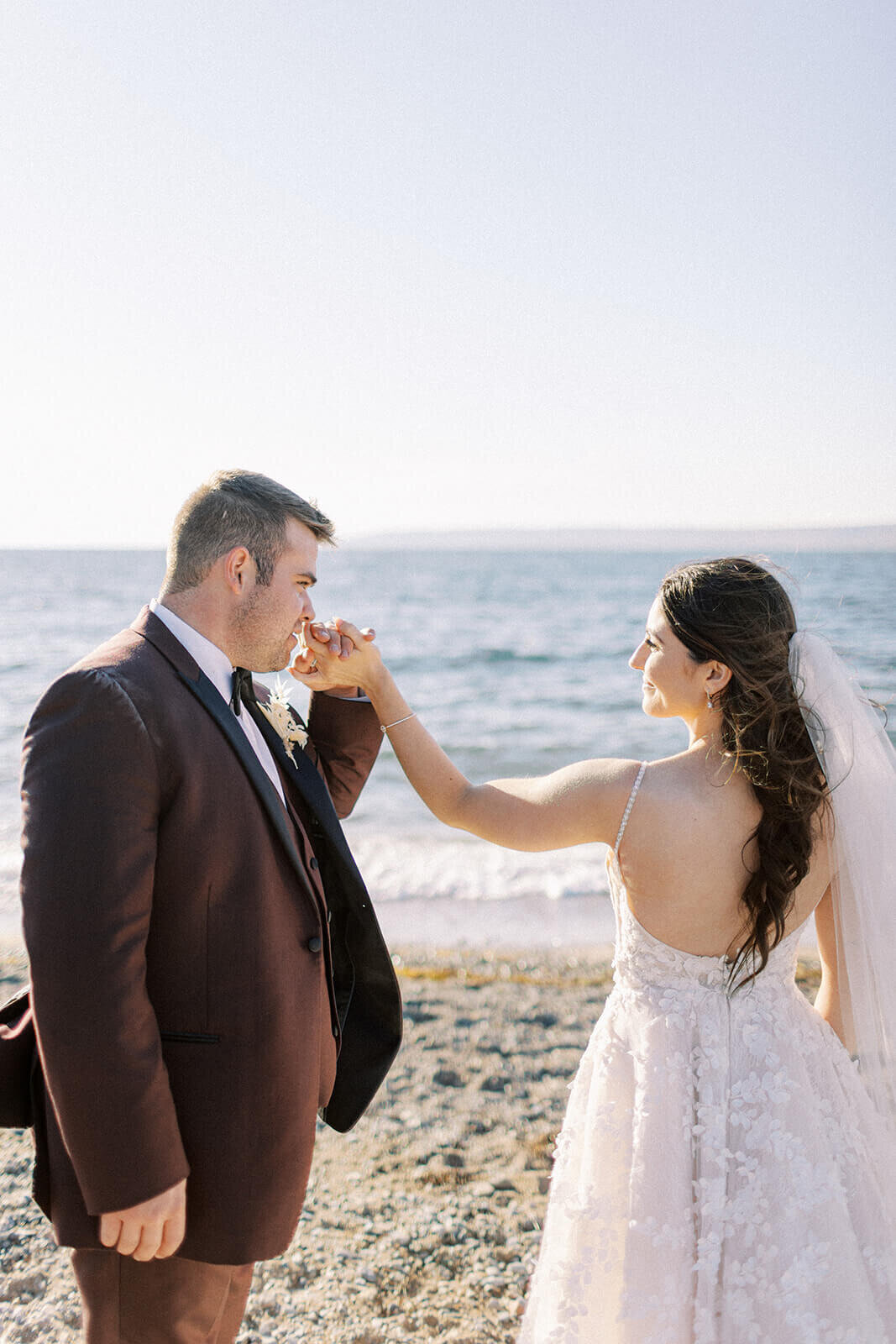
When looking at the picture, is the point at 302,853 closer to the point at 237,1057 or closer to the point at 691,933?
the point at 237,1057

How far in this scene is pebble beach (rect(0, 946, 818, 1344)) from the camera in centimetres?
329

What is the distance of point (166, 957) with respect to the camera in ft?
7.01

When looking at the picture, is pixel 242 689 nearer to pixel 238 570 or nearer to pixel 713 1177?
pixel 238 570

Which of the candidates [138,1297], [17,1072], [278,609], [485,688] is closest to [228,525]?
[278,609]

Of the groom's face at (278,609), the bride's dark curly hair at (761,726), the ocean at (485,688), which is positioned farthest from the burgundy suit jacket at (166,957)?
the ocean at (485,688)

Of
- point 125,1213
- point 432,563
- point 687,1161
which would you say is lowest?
point 432,563

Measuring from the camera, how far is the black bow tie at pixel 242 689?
249 centimetres

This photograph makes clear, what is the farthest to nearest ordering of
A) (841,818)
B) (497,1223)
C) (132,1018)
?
(497,1223)
(841,818)
(132,1018)

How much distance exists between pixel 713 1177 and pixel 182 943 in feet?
4.58

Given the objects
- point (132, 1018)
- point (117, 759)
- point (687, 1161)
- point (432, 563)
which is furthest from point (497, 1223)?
point (432, 563)

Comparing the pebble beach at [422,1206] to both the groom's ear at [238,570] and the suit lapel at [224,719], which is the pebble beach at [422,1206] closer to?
the suit lapel at [224,719]

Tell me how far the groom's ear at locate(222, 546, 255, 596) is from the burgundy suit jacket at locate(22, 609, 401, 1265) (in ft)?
0.81

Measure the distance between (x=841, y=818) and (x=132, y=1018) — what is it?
182cm

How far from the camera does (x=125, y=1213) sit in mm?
1968
